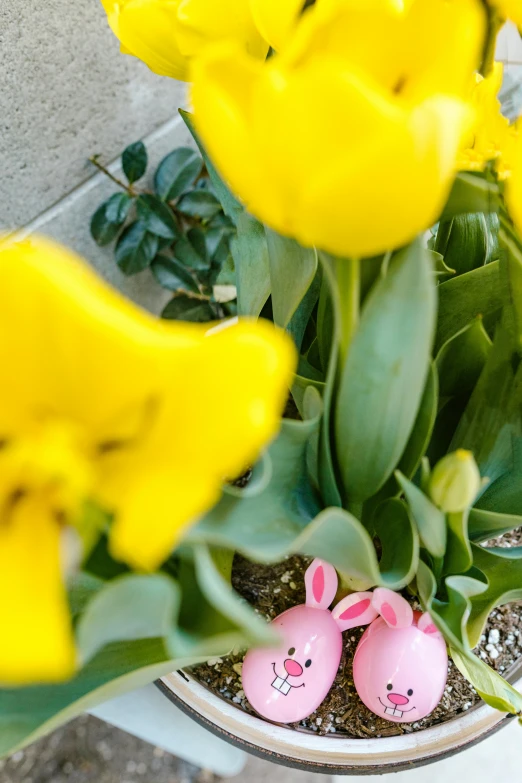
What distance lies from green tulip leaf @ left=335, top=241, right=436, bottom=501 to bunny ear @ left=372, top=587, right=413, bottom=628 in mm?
140

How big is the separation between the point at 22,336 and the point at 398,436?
146mm

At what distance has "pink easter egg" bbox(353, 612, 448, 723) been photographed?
409 mm

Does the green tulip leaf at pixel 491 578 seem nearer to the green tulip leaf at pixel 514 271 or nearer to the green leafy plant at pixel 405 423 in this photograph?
the green leafy plant at pixel 405 423

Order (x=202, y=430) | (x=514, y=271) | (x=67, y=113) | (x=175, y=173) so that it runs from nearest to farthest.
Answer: (x=202, y=430) < (x=514, y=271) < (x=67, y=113) < (x=175, y=173)

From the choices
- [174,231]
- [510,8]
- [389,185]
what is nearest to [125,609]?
[389,185]

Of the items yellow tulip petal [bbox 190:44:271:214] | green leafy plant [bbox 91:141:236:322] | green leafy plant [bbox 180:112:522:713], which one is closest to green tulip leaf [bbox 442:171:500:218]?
green leafy plant [bbox 180:112:522:713]

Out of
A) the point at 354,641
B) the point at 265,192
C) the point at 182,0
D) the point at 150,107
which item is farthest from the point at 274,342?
the point at 150,107

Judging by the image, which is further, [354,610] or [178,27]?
[354,610]

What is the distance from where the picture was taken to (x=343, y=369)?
0.81 ft

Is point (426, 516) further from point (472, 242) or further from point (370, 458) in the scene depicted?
point (472, 242)

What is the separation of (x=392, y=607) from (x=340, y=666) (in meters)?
0.11

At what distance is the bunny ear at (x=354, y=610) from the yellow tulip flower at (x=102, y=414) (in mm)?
264

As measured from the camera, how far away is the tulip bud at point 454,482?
23 centimetres

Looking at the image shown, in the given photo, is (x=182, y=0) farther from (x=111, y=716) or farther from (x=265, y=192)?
(x=111, y=716)
